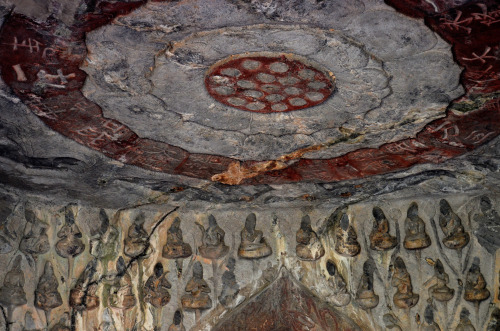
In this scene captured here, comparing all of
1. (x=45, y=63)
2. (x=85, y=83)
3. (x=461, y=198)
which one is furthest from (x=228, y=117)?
(x=461, y=198)

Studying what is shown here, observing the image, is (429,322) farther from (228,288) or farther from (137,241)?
(137,241)

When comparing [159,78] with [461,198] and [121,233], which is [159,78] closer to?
[121,233]

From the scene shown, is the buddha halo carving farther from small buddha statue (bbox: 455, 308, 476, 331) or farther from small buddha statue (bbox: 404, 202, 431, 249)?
small buddha statue (bbox: 455, 308, 476, 331)

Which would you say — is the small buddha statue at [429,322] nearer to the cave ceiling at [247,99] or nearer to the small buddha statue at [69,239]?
the cave ceiling at [247,99]

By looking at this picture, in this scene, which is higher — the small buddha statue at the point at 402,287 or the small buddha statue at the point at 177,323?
the small buddha statue at the point at 402,287

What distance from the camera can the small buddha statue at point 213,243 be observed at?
21.8 ft

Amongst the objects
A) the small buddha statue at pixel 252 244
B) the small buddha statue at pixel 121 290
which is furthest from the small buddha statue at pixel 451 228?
the small buddha statue at pixel 121 290

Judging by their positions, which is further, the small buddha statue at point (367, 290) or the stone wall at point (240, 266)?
the small buddha statue at point (367, 290)

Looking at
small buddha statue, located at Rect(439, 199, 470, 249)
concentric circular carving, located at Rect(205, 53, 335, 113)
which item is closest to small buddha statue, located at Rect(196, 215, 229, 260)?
small buddha statue, located at Rect(439, 199, 470, 249)

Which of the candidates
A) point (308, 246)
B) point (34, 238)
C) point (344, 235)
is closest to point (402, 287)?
point (344, 235)

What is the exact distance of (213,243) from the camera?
261 inches

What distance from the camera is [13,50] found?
374 cm

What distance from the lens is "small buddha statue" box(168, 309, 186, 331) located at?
643 centimetres

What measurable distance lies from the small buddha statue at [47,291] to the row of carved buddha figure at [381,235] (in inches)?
93.8
